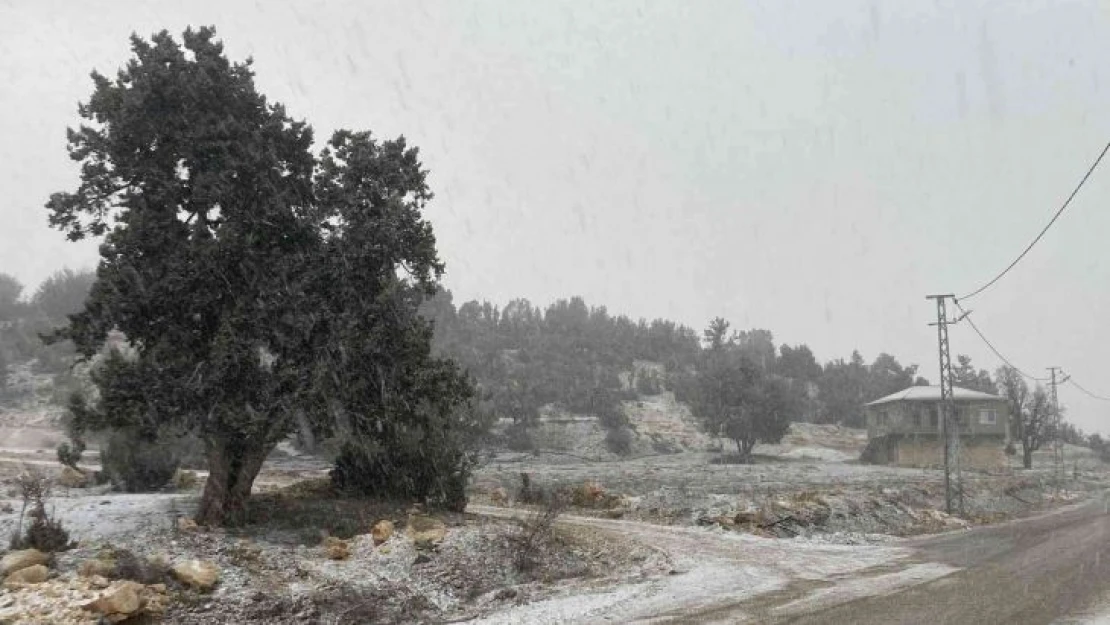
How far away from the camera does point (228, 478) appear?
1533cm

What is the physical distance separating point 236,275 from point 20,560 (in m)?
6.16

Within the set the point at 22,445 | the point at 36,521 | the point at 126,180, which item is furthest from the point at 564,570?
the point at 22,445

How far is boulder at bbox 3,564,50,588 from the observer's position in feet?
33.7

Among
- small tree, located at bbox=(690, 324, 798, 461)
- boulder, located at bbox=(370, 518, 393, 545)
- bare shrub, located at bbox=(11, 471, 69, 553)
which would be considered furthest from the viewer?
small tree, located at bbox=(690, 324, 798, 461)

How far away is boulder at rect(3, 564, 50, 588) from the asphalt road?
981 cm

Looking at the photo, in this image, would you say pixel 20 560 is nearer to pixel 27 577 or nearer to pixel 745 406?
pixel 27 577

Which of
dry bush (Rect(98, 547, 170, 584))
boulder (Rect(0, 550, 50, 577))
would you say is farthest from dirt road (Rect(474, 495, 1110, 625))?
boulder (Rect(0, 550, 50, 577))

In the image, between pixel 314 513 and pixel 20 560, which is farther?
pixel 314 513

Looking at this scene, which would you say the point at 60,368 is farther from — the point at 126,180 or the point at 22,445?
the point at 126,180

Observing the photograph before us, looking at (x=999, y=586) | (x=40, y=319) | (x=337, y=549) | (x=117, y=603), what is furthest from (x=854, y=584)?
(x=40, y=319)

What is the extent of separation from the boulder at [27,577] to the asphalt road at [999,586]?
9805 millimetres

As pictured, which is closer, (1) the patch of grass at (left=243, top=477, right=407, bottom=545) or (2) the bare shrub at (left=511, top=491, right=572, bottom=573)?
(2) the bare shrub at (left=511, top=491, right=572, bottom=573)

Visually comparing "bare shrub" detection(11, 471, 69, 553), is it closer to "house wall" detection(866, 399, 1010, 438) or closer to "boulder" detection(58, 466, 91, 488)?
"boulder" detection(58, 466, 91, 488)

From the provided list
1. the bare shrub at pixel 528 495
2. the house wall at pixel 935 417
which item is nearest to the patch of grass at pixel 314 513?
the bare shrub at pixel 528 495
